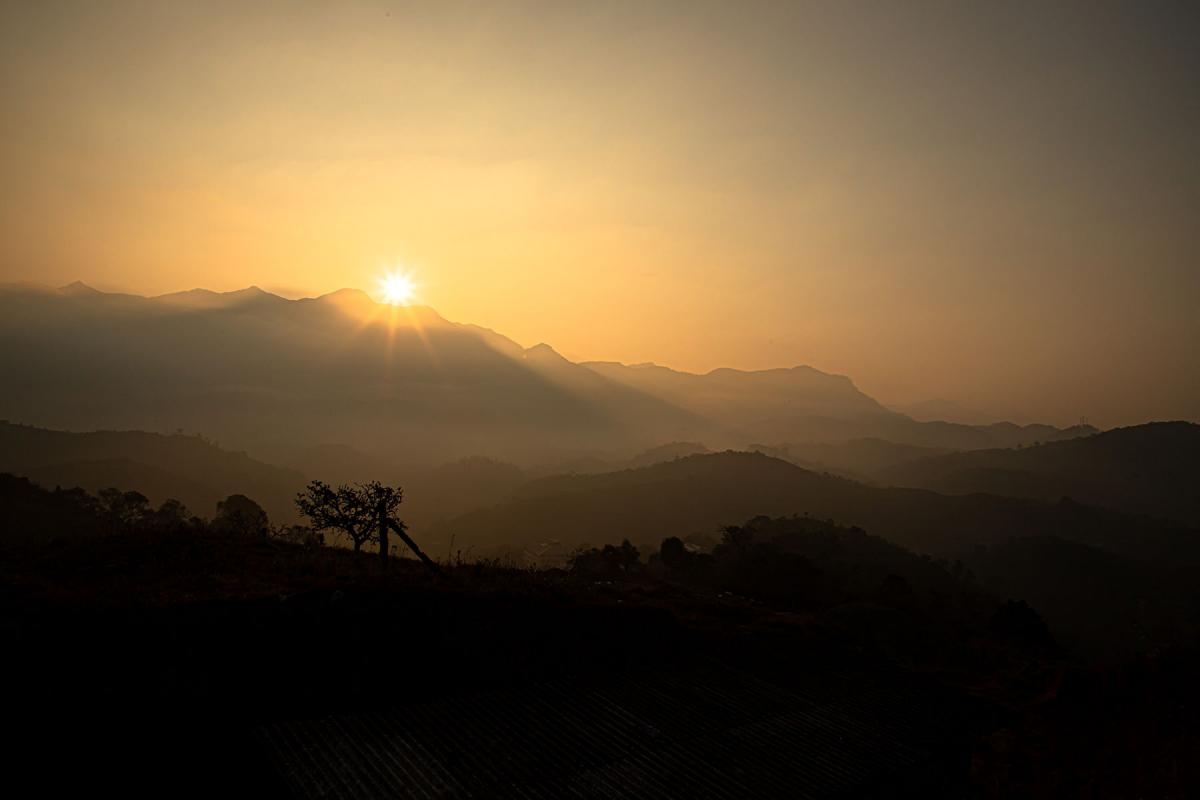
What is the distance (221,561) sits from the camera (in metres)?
20.5

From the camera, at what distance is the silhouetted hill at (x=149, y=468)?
493 feet

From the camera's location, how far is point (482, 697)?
14.3 meters

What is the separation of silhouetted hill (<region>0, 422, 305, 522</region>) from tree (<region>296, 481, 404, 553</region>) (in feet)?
486

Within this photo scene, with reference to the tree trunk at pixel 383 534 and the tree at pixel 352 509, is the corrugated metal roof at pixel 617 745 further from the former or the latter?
the tree at pixel 352 509

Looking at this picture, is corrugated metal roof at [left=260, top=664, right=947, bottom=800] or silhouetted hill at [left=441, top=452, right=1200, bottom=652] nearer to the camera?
corrugated metal roof at [left=260, top=664, right=947, bottom=800]

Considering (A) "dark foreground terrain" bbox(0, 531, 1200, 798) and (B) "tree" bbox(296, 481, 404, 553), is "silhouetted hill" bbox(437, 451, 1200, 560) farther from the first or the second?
(B) "tree" bbox(296, 481, 404, 553)

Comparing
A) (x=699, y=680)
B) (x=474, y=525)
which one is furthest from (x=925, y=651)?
(x=474, y=525)

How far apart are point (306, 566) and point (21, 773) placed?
1080 centimetres

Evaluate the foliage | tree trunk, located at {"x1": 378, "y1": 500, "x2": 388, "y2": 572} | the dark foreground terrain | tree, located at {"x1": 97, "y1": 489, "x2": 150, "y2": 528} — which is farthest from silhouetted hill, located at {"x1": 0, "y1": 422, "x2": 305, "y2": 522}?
the dark foreground terrain

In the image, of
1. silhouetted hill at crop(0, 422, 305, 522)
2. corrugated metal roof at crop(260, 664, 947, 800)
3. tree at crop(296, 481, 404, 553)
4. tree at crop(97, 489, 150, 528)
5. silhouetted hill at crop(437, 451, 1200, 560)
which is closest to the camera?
corrugated metal roof at crop(260, 664, 947, 800)

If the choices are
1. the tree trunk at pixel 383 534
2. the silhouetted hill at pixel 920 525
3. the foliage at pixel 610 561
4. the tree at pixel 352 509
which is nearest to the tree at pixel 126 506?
the silhouetted hill at pixel 920 525

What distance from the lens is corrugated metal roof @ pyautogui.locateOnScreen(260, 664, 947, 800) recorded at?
11.0 m

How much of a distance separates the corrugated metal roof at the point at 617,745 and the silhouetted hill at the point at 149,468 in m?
159

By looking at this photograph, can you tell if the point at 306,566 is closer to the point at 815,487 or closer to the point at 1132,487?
the point at 815,487
